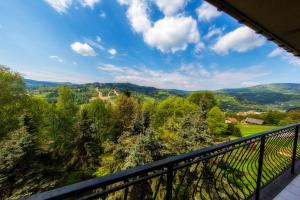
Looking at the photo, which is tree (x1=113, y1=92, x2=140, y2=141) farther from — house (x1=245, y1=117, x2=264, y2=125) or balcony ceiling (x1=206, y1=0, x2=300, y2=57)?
house (x1=245, y1=117, x2=264, y2=125)

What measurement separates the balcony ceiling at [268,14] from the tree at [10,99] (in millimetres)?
15644

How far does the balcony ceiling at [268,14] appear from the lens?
89.1 inches

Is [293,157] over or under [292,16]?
under

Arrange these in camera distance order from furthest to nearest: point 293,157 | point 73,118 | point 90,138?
point 73,118 → point 90,138 → point 293,157

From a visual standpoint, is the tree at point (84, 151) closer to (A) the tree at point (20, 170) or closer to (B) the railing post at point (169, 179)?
(A) the tree at point (20, 170)

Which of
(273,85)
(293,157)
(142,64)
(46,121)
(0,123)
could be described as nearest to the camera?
(293,157)

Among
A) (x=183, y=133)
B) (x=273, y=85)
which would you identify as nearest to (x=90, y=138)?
(x=183, y=133)

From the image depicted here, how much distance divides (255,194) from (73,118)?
19.8m

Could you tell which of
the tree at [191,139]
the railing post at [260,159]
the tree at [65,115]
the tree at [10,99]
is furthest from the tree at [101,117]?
the railing post at [260,159]

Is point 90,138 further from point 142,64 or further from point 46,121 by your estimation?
point 142,64

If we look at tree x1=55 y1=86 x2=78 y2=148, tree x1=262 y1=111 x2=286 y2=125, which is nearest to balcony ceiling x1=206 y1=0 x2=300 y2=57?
tree x1=55 y1=86 x2=78 y2=148

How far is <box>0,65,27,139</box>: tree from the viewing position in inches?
534

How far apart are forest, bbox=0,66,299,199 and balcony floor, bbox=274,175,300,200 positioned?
6337 mm

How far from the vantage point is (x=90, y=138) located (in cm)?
1583
